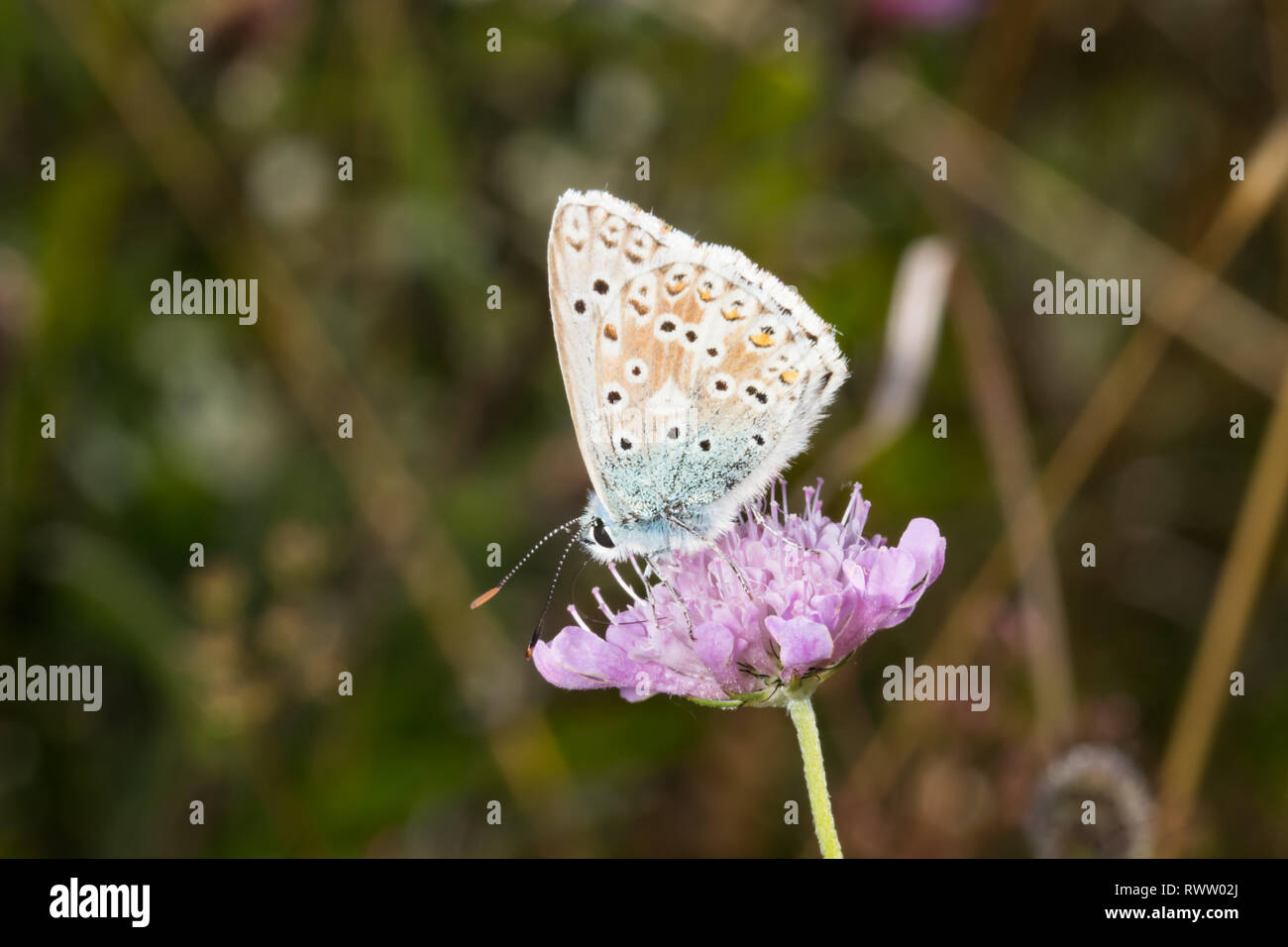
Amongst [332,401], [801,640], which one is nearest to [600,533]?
[801,640]

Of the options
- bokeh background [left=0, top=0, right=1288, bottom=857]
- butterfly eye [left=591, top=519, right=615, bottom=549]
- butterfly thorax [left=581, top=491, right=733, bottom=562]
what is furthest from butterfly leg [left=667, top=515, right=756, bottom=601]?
bokeh background [left=0, top=0, right=1288, bottom=857]

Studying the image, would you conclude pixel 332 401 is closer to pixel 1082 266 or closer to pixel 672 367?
pixel 672 367

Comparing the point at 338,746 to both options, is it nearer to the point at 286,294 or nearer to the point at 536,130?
the point at 286,294

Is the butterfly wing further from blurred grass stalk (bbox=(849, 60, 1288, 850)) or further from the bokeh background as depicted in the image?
blurred grass stalk (bbox=(849, 60, 1288, 850))

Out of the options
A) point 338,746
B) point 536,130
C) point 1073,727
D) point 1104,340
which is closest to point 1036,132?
point 1104,340

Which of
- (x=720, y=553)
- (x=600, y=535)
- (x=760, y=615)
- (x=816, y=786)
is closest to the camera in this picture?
(x=816, y=786)
